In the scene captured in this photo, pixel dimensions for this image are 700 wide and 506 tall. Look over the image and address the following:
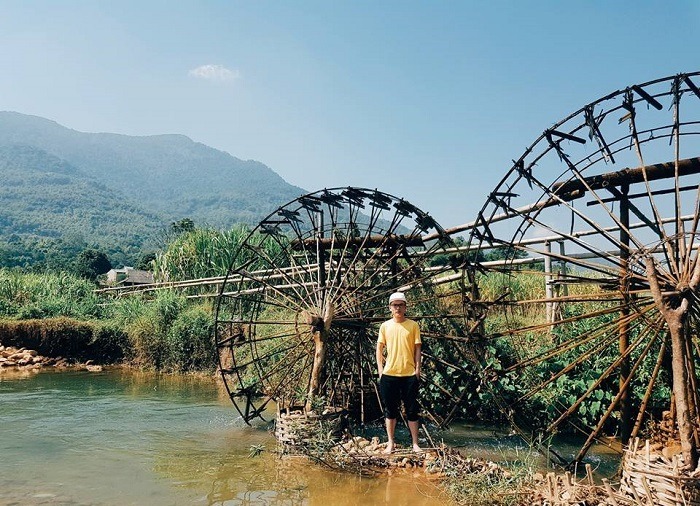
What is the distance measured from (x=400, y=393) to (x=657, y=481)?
11.3 feet

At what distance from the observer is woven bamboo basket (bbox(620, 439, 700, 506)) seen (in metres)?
4.66

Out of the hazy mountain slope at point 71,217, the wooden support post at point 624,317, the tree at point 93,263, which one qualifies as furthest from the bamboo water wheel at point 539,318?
the hazy mountain slope at point 71,217

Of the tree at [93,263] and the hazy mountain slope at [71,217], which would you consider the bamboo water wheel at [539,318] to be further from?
the hazy mountain slope at [71,217]

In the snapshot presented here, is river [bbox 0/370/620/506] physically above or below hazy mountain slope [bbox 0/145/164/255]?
below

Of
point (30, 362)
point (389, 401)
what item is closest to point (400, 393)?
point (389, 401)

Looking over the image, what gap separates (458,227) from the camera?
30.5ft

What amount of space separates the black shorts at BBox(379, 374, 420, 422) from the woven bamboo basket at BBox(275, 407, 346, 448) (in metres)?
1.04

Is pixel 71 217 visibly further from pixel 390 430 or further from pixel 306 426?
pixel 390 430

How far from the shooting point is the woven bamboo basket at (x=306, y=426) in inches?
328

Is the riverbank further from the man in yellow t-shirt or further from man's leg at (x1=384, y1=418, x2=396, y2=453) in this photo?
the man in yellow t-shirt

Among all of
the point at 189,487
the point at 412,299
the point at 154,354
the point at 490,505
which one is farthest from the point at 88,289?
the point at 490,505

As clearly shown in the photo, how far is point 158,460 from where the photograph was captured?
334 inches

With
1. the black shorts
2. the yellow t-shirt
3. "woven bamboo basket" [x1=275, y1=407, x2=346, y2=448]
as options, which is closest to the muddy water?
"woven bamboo basket" [x1=275, y1=407, x2=346, y2=448]

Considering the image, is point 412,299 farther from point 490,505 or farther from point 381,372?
point 490,505
